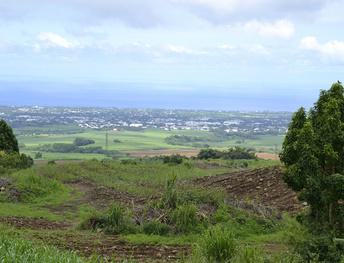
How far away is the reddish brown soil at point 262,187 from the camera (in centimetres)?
1213

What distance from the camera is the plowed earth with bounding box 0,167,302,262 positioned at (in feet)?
24.4

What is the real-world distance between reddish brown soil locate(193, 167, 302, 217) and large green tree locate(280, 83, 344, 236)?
179 inches

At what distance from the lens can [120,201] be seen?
13.4 metres

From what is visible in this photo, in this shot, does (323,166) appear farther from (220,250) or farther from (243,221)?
(243,221)

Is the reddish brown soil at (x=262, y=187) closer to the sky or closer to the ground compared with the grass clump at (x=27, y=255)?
closer to the ground

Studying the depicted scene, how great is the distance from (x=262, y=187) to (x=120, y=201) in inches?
219

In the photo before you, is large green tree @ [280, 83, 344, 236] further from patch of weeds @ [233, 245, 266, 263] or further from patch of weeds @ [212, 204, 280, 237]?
patch of weeds @ [212, 204, 280, 237]

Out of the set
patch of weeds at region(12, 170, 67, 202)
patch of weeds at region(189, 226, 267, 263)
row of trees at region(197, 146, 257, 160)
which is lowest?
row of trees at region(197, 146, 257, 160)

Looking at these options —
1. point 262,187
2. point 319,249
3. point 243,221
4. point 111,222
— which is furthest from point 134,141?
point 319,249

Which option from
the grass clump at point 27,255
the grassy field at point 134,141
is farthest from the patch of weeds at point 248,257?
the grassy field at point 134,141

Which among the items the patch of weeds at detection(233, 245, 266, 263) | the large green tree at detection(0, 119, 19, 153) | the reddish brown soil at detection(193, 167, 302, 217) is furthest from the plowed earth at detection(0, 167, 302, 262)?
the large green tree at detection(0, 119, 19, 153)

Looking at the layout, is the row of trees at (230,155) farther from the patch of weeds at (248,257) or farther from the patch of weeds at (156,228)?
the patch of weeds at (248,257)

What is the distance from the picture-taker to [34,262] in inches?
177

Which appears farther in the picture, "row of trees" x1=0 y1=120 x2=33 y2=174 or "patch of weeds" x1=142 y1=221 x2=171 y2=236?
"row of trees" x1=0 y1=120 x2=33 y2=174
